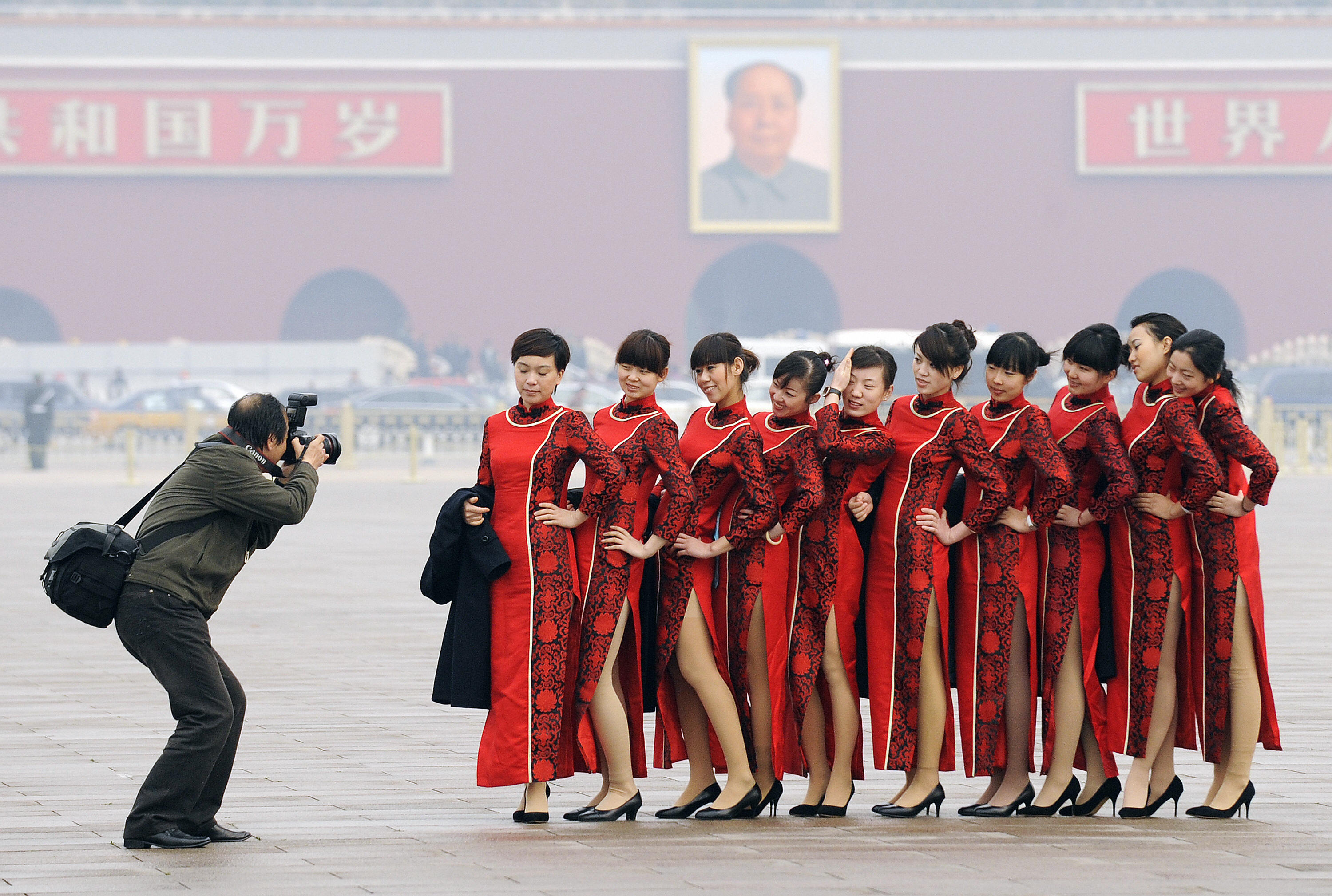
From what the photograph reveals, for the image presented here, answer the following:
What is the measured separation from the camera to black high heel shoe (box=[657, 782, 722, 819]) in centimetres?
446

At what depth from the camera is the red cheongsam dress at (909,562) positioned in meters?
4.42

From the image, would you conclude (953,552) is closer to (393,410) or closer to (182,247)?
(393,410)

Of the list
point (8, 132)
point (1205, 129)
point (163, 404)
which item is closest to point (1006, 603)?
point (163, 404)

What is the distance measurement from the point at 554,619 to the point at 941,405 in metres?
1.16

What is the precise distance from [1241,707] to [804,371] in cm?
142

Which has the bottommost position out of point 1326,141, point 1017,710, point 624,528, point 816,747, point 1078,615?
point 816,747

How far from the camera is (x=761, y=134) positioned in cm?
2667

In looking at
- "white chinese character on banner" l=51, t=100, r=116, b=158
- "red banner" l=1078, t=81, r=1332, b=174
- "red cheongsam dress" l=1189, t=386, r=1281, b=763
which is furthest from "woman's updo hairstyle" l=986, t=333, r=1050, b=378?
"white chinese character on banner" l=51, t=100, r=116, b=158

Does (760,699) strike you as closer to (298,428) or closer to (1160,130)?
(298,428)

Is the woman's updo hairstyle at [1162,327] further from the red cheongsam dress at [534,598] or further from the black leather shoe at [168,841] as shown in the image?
the black leather shoe at [168,841]

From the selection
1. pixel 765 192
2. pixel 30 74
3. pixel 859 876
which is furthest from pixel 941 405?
pixel 30 74

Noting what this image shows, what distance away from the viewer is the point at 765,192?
1062 inches

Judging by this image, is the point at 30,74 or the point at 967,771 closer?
the point at 967,771

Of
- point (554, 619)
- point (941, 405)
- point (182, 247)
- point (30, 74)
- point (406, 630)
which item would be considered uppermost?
point (30, 74)
